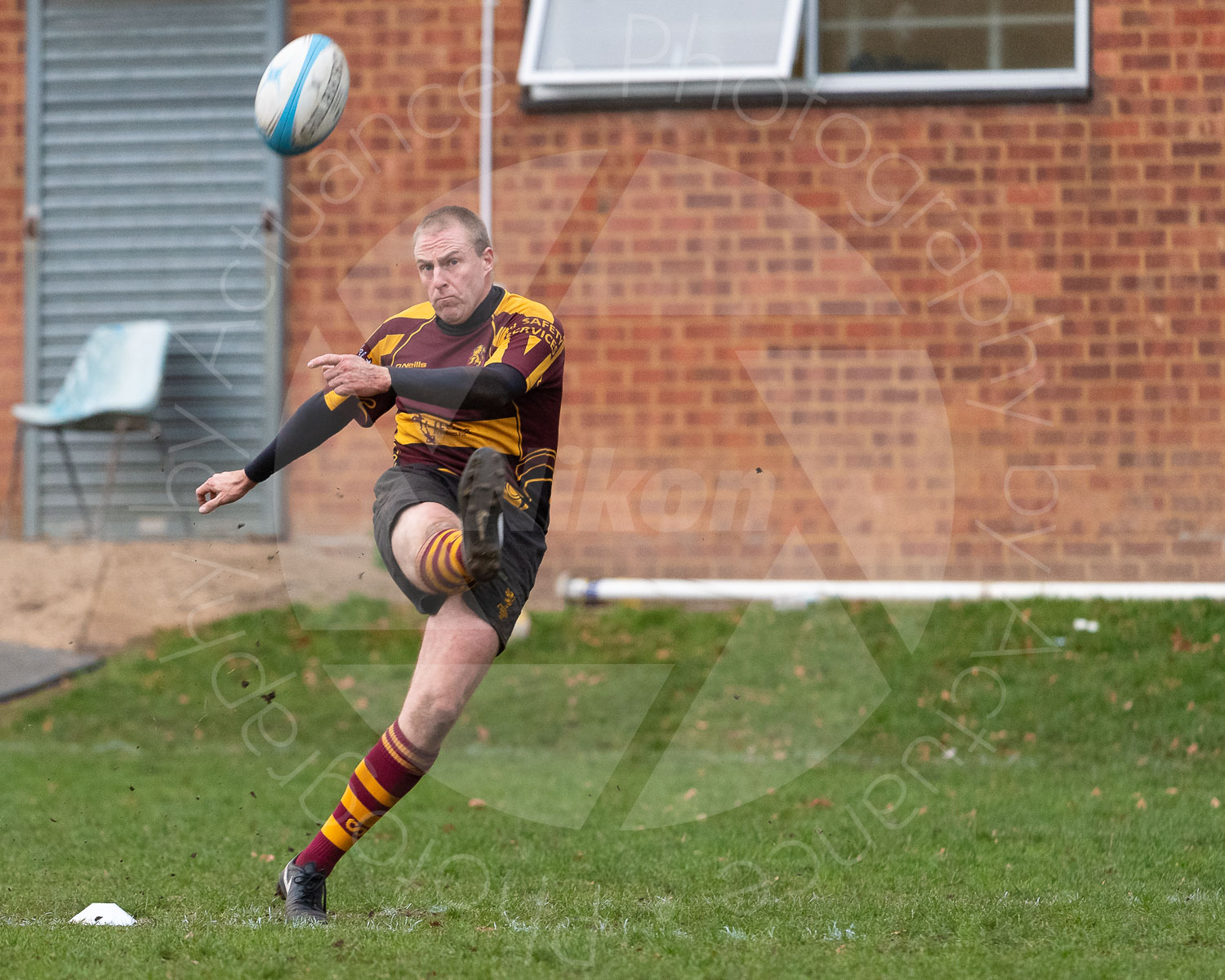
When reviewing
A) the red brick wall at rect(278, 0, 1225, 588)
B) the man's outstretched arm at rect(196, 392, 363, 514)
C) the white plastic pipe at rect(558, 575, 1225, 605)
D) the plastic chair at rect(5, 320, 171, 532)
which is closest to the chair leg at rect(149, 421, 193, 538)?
the plastic chair at rect(5, 320, 171, 532)

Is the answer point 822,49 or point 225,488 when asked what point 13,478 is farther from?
point 822,49

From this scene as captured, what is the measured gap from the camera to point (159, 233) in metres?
9.55

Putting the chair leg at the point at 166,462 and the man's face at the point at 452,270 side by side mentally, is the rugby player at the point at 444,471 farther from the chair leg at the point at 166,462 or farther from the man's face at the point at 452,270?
the chair leg at the point at 166,462

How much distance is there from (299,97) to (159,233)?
476 cm

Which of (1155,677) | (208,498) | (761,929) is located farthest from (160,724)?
(1155,677)

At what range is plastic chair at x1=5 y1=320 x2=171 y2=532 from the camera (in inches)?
357

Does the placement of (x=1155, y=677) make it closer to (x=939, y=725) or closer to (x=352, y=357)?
(x=939, y=725)

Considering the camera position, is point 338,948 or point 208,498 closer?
point 338,948

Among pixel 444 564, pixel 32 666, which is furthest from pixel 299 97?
pixel 32 666

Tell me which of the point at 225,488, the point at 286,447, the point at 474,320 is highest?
the point at 474,320

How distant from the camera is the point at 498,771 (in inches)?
269

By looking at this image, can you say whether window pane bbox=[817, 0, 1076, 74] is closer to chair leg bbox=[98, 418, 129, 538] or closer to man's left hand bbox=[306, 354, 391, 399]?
chair leg bbox=[98, 418, 129, 538]

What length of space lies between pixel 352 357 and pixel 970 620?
508 cm

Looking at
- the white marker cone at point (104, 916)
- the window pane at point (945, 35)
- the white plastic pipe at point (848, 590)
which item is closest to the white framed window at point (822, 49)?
the window pane at point (945, 35)
